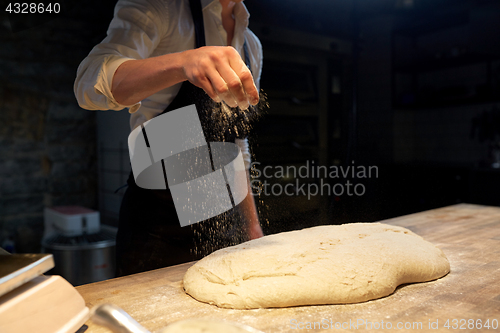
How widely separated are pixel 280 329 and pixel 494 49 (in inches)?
135

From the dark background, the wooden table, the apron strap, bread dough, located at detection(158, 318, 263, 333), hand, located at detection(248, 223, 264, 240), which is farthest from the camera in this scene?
the dark background

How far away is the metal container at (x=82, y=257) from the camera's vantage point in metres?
1.81

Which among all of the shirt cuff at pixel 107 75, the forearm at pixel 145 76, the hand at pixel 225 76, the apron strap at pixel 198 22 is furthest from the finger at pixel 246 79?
the apron strap at pixel 198 22

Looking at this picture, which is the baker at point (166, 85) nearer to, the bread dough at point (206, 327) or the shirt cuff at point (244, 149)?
Answer: the shirt cuff at point (244, 149)

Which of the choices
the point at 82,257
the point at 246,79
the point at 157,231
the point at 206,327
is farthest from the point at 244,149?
the point at 82,257

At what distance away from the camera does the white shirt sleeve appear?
911mm

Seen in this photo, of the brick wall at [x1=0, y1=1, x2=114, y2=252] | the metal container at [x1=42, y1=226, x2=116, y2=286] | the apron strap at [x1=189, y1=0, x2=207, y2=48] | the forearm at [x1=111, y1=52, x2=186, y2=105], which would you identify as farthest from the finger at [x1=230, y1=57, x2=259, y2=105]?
the brick wall at [x1=0, y1=1, x2=114, y2=252]

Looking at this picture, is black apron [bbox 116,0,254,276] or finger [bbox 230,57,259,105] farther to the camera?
black apron [bbox 116,0,254,276]

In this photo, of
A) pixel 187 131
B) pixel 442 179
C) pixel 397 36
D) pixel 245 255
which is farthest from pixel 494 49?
pixel 245 255

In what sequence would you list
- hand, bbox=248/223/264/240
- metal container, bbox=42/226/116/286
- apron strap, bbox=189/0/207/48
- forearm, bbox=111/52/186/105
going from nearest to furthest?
forearm, bbox=111/52/186/105 → apron strap, bbox=189/0/207/48 → hand, bbox=248/223/264/240 → metal container, bbox=42/226/116/286

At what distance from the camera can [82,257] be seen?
1823mm

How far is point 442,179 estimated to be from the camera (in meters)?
3.05

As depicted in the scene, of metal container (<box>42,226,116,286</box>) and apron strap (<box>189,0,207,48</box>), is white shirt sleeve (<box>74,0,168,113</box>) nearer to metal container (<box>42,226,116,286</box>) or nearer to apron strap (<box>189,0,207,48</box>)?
apron strap (<box>189,0,207,48</box>)

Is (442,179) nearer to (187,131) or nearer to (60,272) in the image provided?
(187,131)
